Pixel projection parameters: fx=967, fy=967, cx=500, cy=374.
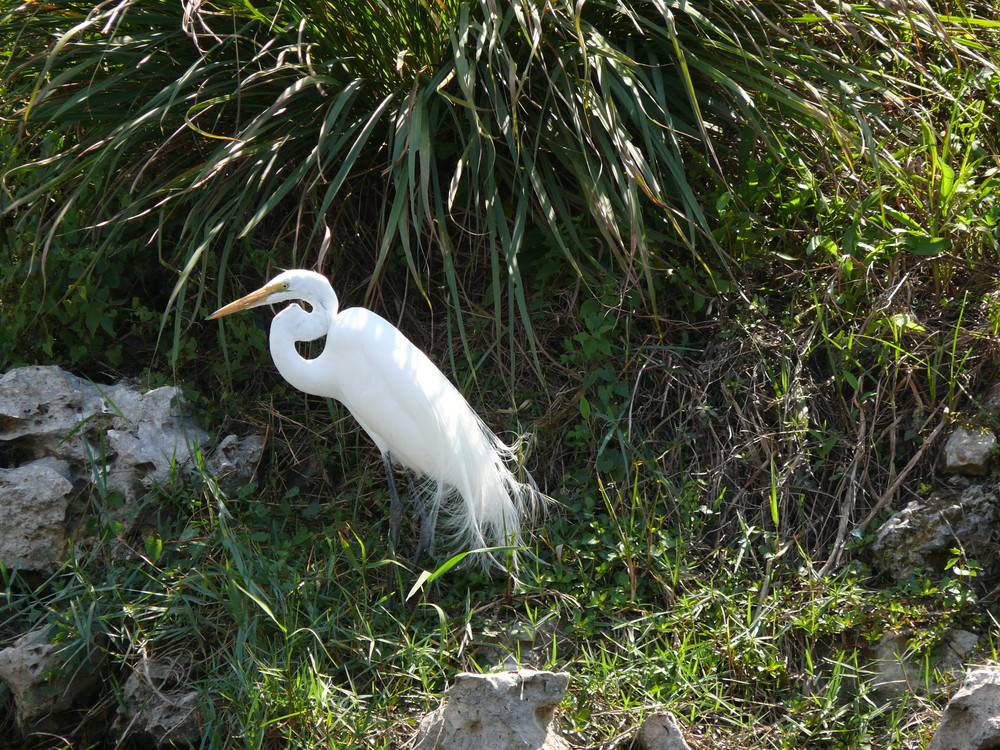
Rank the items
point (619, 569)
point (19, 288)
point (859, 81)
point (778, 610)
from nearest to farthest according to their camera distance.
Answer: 1. point (778, 610)
2. point (619, 569)
3. point (859, 81)
4. point (19, 288)

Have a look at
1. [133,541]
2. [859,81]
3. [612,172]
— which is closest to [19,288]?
[133,541]

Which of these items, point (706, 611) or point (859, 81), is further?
point (859, 81)

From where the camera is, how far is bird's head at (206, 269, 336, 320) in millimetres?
2283

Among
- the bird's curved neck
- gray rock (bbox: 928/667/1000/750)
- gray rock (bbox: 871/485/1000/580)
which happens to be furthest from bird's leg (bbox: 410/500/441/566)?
gray rock (bbox: 928/667/1000/750)

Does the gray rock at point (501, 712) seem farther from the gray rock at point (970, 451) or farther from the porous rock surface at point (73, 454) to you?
the gray rock at point (970, 451)

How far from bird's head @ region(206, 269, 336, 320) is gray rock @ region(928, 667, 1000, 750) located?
1574 mm

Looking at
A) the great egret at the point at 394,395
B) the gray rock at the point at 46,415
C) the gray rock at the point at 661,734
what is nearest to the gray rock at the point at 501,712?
the gray rock at the point at 661,734

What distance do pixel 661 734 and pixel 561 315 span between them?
125cm

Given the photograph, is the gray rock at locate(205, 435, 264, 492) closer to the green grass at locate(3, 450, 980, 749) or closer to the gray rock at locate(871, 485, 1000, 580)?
the green grass at locate(3, 450, 980, 749)

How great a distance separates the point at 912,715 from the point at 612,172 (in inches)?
54.5

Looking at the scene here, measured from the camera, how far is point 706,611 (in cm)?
224

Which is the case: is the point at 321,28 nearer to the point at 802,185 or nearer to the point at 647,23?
the point at 647,23

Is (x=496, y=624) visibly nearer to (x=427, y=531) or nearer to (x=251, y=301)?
(x=427, y=531)

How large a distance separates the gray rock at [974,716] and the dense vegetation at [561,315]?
219 mm
